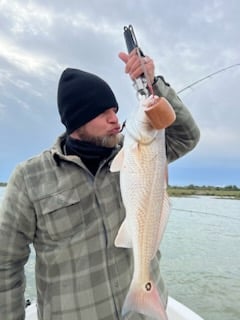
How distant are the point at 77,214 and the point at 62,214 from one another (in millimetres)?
90

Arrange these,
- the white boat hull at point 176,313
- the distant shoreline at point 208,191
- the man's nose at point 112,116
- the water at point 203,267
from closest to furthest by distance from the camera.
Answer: the man's nose at point 112,116
the white boat hull at point 176,313
the water at point 203,267
the distant shoreline at point 208,191

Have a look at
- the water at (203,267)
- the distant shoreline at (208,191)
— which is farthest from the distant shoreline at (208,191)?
the water at (203,267)

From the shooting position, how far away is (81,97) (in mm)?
2832

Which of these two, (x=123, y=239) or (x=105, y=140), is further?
(x=105, y=140)

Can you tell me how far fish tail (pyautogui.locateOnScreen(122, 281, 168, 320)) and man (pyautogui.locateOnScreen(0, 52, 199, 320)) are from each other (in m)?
0.65

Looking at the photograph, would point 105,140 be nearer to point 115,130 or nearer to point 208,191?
point 115,130

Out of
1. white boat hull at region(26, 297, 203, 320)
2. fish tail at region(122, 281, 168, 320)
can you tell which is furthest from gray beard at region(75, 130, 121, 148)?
white boat hull at region(26, 297, 203, 320)

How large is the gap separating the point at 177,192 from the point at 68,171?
3900cm

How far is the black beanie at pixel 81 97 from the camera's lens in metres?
2.77

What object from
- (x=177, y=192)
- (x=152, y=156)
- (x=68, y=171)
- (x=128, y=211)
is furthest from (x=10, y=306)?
(x=177, y=192)

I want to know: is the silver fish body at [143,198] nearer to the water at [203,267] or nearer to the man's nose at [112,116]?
the man's nose at [112,116]

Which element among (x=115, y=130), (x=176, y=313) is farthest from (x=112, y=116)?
(x=176, y=313)

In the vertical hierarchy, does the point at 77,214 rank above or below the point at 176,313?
above

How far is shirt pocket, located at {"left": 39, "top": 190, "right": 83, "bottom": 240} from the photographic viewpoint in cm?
266
